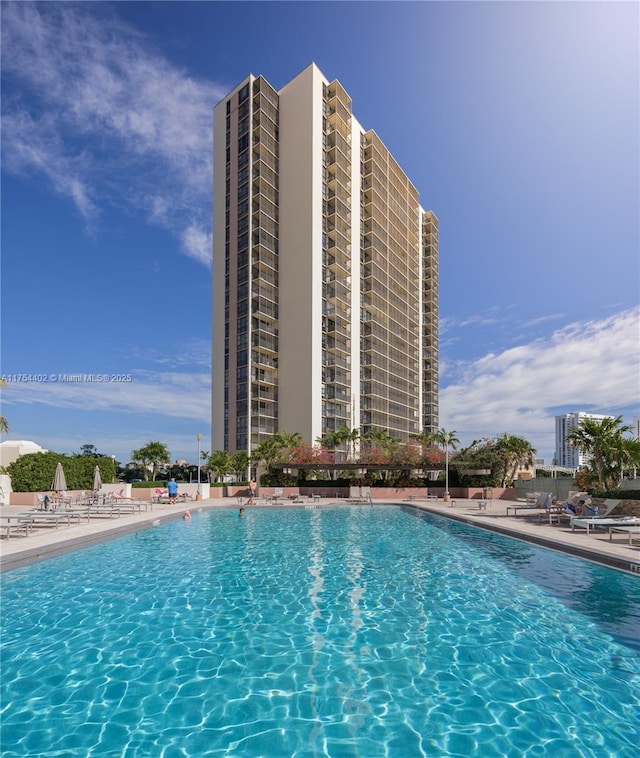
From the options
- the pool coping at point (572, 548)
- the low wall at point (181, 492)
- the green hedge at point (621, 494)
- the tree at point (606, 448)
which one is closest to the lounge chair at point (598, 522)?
the pool coping at point (572, 548)

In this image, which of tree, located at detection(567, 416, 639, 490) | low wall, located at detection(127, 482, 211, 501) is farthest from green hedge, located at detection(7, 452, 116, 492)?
tree, located at detection(567, 416, 639, 490)

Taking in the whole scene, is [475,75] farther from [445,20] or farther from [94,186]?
[94,186]

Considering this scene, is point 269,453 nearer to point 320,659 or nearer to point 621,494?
point 621,494

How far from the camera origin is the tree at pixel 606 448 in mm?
22359

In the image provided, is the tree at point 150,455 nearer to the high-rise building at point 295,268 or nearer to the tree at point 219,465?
the high-rise building at point 295,268

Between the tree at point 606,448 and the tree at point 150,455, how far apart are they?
49.6 metres

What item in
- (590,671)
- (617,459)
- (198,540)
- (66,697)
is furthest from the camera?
(617,459)

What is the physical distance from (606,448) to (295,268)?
139 ft

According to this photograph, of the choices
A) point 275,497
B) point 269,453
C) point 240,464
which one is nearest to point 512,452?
point 269,453

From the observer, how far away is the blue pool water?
4441 mm

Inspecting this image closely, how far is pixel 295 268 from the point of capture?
189 feet

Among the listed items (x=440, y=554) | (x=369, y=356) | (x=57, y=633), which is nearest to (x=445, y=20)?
(x=440, y=554)

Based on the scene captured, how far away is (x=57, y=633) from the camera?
707 centimetres

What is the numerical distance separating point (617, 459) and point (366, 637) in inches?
830
